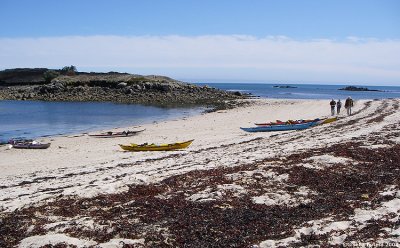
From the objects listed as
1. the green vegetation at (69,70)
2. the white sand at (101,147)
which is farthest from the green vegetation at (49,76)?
the white sand at (101,147)

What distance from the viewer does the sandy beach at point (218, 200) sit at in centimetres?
748

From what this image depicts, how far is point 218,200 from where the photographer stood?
9562 mm

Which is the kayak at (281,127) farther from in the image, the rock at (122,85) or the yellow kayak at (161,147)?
the rock at (122,85)

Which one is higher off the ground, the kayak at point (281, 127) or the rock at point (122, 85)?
the rock at point (122, 85)

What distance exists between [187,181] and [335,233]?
5316 mm

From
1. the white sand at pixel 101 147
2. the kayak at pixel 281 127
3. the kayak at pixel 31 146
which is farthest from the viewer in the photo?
the kayak at pixel 281 127

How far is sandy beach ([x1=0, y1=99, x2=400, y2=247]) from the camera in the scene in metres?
7.48

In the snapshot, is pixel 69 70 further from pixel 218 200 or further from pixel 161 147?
pixel 218 200

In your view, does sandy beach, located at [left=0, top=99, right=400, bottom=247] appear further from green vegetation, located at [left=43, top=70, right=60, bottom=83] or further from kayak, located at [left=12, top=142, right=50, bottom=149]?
green vegetation, located at [left=43, top=70, right=60, bottom=83]

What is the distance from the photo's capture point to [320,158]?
13586 millimetres

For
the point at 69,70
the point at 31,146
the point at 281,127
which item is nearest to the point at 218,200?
the point at 31,146

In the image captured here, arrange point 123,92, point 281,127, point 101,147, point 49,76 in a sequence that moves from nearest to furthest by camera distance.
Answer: point 101,147, point 281,127, point 123,92, point 49,76

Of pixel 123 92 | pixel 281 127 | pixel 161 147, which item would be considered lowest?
pixel 161 147

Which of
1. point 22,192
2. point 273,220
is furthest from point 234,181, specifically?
point 22,192
